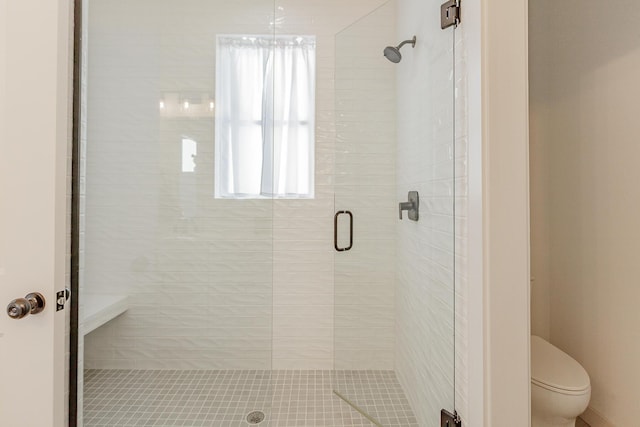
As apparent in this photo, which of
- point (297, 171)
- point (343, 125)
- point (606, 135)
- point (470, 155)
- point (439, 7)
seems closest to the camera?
point (470, 155)

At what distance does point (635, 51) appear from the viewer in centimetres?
144

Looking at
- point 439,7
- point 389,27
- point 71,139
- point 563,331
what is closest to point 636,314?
point 563,331

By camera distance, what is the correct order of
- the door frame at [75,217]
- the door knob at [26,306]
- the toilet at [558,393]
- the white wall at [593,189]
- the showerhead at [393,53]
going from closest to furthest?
the door knob at [26,306] → the door frame at [75,217] → the toilet at [558,393] → the white wall at [593,189] → the showerhead at [393,53]

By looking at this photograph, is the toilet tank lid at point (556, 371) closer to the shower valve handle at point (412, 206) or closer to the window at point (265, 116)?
the shower valve handle at point (412, 206)

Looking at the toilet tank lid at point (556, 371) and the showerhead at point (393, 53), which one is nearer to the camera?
the toilet tank lid at point (556, 371)

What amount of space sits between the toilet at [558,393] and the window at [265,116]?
1.57 m

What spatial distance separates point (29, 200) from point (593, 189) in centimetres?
247

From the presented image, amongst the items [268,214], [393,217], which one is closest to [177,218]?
[268,214]

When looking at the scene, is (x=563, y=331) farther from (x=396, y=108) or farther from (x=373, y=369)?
(x=396, y=108)

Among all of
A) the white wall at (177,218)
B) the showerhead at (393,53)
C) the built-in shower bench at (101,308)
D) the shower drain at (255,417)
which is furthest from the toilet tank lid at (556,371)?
the built-in shower bench at (101,308)

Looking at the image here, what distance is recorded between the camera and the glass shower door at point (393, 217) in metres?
1.28

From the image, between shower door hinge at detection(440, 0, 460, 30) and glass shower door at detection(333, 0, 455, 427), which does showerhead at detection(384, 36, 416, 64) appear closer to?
A: glass shower door at detection(333, 0, 455, 427)

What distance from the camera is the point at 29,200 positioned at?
85 centimetres

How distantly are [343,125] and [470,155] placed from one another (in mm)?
1105
